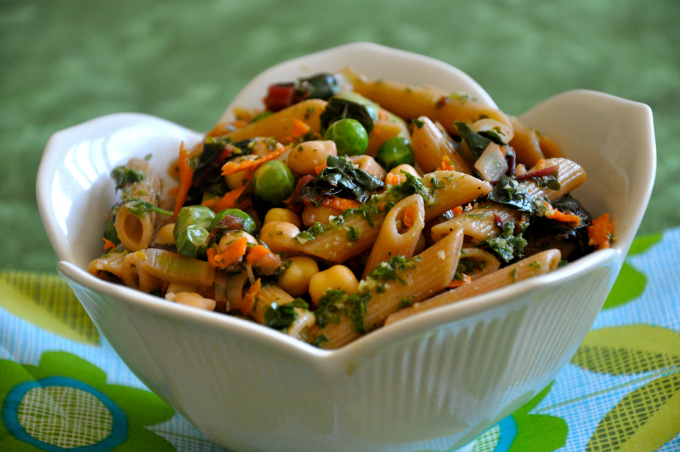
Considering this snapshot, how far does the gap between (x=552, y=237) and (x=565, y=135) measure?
0.50m

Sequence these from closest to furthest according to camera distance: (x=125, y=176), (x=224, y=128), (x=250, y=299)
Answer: (x=250, y=299)
(x=125, y=176)
(x=224, y=128)

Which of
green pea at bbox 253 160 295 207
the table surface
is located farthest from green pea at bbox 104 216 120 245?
the table surface

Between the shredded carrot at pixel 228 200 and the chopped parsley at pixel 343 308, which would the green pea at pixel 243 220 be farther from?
the chopped parsley at pixel 343 308

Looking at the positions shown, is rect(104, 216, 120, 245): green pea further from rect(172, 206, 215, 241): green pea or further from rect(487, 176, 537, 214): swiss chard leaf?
rect(487, 176, 537, 214): swiss chard leaf

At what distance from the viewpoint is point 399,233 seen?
55.4 inches

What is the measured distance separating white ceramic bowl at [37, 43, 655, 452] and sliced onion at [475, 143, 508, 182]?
29 cm

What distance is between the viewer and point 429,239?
4.84 ft

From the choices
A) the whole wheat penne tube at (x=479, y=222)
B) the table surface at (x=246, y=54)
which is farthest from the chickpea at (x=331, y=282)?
the table surface at (x=246, y=54)

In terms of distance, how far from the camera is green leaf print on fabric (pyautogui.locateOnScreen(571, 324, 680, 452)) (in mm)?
1554

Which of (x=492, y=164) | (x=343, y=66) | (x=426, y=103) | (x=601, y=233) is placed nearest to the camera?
(x=601, y=233)

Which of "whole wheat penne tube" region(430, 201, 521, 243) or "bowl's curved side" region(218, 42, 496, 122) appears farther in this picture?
"bowl's curved side" region(218, 42, 496, 122)

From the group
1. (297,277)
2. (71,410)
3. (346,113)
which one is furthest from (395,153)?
(71,410)

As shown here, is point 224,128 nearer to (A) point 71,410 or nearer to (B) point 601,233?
(A) point 71,410

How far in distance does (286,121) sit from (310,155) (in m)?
0.32
